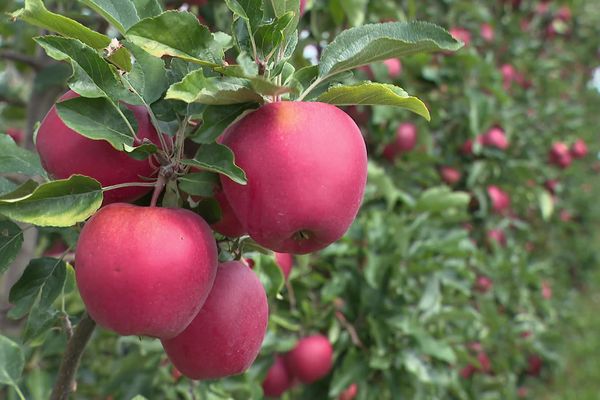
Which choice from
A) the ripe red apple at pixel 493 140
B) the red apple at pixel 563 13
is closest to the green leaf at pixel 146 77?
the ripe red apple at pixel 493 140

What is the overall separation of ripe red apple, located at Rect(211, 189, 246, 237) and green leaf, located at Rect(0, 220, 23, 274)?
20 centimetres

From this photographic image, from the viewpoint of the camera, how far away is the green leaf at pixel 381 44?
0.60 meters

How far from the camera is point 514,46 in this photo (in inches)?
121

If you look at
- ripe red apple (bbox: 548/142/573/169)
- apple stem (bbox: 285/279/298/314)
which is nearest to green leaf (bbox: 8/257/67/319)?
apple stem (bbox: 285/279/298/314)

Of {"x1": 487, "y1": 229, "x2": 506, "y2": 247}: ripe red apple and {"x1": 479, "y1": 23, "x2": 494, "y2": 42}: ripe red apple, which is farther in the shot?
{"x1": 479, "y1": 23, "x2": 494, "y2": 42}: ripe red apple

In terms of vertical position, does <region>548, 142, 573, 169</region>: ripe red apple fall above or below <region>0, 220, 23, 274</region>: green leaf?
below

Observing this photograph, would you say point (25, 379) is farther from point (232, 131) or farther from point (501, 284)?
point (501, 284)

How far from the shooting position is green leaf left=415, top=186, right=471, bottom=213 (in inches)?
69.1

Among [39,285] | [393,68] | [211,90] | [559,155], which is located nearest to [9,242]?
[39,285]

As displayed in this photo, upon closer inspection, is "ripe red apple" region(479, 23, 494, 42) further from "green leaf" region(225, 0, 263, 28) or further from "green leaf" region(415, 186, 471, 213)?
"green leaf" region(225, 0, 263, 28)

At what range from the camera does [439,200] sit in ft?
5.82

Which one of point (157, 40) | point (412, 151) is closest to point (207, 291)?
point (157, 40)

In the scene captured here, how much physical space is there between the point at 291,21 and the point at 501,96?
1.74 m

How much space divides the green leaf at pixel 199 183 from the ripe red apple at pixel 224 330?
89 millimetres
